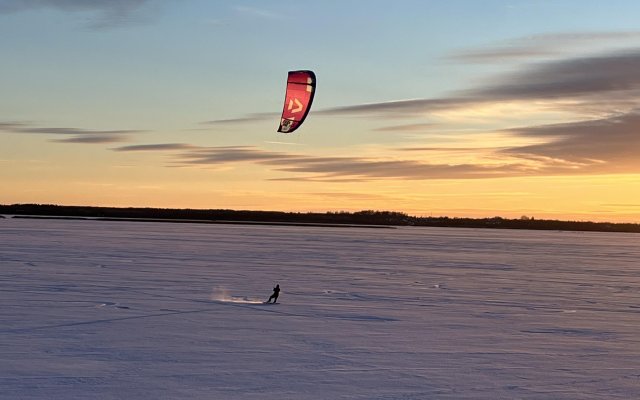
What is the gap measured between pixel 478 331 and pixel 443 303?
2.91 m

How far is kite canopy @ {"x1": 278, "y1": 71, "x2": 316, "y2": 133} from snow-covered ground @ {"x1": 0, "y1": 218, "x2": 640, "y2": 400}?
3122 mm

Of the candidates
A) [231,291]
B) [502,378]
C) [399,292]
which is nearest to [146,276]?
[231,291]

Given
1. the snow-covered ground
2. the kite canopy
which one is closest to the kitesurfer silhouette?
the snow-covered ground

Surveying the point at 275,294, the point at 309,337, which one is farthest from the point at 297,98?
the point at 309,337

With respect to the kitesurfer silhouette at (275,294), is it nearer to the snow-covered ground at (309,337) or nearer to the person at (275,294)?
the person at (275,294)

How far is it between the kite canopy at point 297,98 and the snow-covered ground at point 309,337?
3.12 m

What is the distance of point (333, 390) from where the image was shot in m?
6.44

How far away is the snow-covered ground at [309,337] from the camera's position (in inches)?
258

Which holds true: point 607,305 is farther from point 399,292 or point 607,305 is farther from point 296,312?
point 296,312

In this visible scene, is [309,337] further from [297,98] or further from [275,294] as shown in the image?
[297,98]

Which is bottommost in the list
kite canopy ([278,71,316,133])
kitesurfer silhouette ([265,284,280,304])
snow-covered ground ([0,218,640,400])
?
snow-covered ground ([0,218,640,400])

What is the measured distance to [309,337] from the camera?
896cm

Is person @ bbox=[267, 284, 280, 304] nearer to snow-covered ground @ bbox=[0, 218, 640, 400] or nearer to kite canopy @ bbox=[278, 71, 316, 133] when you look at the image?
snow-covered ground @ bbox=[0, 218, 640, 400]

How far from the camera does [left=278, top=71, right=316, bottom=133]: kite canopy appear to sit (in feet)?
50.7
